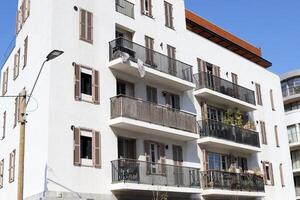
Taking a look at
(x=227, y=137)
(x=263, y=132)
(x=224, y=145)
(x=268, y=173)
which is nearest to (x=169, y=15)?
(x=227, y=137)

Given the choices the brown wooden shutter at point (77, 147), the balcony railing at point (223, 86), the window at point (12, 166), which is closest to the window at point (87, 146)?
the brown wooden shutter at point (77, 147)

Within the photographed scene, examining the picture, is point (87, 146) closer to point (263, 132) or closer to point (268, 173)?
point (268, 173)

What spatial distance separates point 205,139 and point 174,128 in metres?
3.38

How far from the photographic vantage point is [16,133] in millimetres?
27438

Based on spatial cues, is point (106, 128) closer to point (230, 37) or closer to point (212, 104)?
Answer: point (212, 104)

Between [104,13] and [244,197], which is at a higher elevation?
[104,13]

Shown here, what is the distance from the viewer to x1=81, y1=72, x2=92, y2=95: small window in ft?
79.5

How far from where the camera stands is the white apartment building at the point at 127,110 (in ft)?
74.8

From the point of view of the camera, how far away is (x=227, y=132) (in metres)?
31.7

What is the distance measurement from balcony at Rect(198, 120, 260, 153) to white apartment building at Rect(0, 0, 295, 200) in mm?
75

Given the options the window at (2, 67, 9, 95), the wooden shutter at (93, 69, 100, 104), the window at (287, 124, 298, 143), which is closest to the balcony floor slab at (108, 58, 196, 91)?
the wooden shutter at (93, 69, 100, 104)

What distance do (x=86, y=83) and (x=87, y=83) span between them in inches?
2.1

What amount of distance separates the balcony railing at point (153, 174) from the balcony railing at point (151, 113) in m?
2.40

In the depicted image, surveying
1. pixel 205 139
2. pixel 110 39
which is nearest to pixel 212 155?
pixel 205 139
